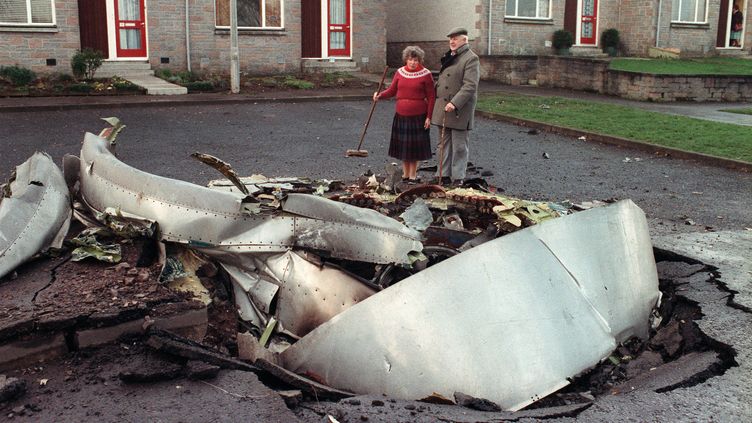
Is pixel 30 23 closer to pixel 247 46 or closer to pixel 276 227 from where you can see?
pixel 247 46

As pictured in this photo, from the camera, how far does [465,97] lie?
9648 mm

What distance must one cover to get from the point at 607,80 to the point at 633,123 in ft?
22.0

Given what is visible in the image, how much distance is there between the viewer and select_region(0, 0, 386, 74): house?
67.6ft

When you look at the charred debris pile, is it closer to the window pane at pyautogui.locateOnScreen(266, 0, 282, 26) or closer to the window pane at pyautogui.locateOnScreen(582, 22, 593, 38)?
the window pane at pyautogui.locateOnScreen(266, 0, 282, 26)

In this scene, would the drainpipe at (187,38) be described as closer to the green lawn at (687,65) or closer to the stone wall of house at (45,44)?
the stone wall of house at (45,44)

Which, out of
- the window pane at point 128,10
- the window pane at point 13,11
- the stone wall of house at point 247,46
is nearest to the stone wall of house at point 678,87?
the stone wall of house at point 247,46

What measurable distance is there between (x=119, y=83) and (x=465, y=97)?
12.4 m

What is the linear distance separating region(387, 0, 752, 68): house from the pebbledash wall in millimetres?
1846

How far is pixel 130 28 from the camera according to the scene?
2197cm

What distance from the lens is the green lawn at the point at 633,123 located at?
1359cm

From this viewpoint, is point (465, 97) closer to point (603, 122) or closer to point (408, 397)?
point (408, 397)

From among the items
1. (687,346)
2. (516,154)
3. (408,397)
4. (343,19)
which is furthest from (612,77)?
(408,397)

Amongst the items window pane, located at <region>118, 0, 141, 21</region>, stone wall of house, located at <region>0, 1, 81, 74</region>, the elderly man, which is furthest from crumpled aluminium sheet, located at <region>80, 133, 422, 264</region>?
window pane, located at <region>118, 0, 141, 21</region>

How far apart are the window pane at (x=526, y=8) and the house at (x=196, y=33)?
506 cm
